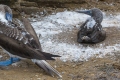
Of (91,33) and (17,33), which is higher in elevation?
(17,33)

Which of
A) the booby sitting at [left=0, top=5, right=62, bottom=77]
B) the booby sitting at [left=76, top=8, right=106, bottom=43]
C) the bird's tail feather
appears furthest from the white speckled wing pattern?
the booby sitting at [left=76, top=8, right=106, bottom=43]

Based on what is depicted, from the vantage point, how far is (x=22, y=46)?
5.87m

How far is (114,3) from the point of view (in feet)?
31.1

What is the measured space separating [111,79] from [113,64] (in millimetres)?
486

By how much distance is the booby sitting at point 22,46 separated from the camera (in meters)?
5.79

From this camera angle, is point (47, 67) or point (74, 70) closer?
point (47, 67)

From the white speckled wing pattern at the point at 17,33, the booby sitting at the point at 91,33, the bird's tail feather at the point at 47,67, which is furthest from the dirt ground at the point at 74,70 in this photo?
the booby sitting at the point at 91,33

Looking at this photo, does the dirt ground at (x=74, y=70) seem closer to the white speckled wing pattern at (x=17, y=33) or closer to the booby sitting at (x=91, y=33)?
the white speckled wing pattern at (x=17, y=33)

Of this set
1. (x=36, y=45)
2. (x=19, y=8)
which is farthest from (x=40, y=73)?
(x=19, y=8)

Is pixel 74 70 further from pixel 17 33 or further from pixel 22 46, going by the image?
pixel 17 33

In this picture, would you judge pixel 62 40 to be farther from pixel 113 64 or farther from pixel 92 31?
pixel 113 64

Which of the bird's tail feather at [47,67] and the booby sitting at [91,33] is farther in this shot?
the booby sitting at [91,33]

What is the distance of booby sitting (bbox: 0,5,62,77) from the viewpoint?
579 cm

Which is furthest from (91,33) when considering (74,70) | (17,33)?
(17,33)
